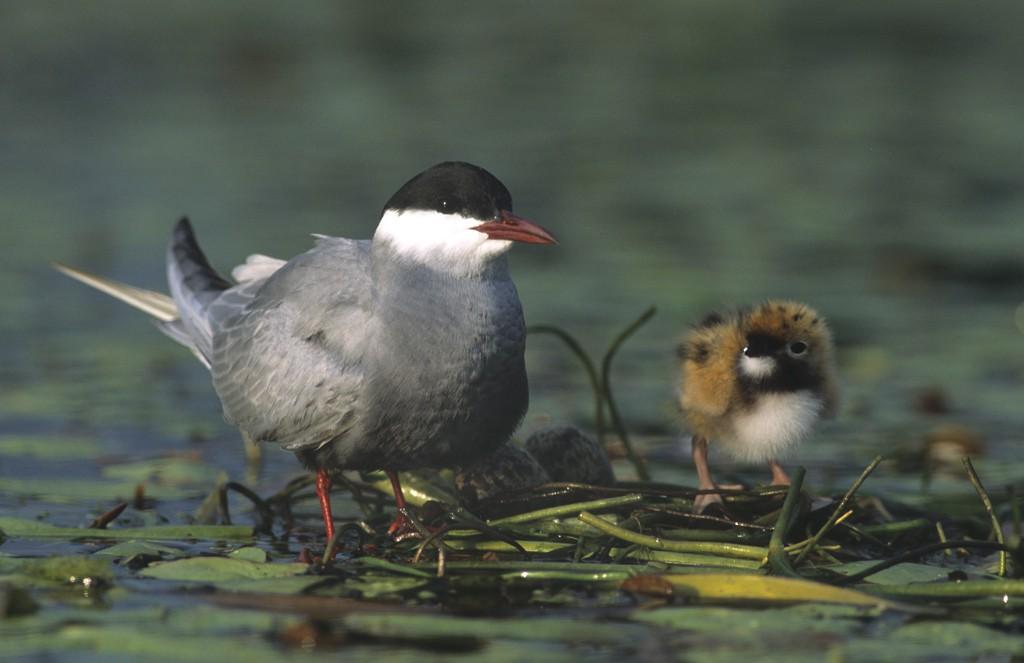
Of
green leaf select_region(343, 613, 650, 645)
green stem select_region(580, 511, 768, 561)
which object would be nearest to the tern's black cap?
green stem select_region(580, 511, 768, 561)

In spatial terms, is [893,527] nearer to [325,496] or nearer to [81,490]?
[325,496]

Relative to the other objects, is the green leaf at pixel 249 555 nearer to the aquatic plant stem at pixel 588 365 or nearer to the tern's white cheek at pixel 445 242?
the tern's white cheek at pixel 445 242

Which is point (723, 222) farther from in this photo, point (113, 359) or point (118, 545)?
point (118, 545)

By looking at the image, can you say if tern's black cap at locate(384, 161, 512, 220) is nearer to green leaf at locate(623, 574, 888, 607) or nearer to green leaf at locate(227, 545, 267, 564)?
green leaf at locate(227, 545, 267, 564)

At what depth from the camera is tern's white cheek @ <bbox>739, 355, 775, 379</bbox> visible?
594 centimetres

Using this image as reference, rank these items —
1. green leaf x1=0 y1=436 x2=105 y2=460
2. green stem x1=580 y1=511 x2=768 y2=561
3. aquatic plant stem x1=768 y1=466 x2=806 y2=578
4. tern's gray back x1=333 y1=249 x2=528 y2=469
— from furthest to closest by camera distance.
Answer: green leaf x1=0 y1=436 x2=105 y2=460
tern's gray back x1=333 y1=249 x2=528 y2=469
green stem x1=580 y1=511 x2=768 y2=561
aquatic plant stem x1=768 y1=466 x2=806 y2=578

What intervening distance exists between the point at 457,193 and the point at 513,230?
0.72 feet

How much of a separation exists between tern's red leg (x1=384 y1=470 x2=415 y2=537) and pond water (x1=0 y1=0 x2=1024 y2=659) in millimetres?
888

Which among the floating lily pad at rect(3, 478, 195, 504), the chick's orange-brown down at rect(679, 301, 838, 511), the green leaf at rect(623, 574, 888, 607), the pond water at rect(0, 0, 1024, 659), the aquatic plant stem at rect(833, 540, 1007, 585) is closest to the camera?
the green leaf at rect(623, 574, 888, 607)

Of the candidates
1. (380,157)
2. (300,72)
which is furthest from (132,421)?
(300,72)

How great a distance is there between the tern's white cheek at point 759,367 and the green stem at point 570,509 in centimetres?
66

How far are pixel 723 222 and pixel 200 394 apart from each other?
Result: 4.81 m

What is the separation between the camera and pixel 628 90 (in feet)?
55.1

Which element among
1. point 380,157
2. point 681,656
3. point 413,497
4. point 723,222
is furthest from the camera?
point 380,157
